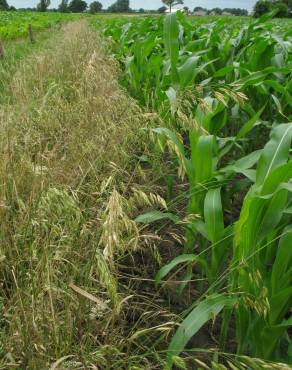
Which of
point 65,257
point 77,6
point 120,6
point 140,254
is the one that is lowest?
point 120,6

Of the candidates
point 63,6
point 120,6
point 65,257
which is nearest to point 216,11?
point 63,6

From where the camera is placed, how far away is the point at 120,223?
1.11 meters

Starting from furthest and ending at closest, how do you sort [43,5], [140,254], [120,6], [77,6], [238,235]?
[120,6], [77,6], [43,5], [140,254], [238,235]

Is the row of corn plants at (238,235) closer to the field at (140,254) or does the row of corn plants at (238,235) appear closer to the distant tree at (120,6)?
the field at (140,254)

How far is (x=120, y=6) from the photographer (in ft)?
221

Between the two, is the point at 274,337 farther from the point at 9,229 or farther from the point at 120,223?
the point at 9,229

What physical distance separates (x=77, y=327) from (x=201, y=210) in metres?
0.75

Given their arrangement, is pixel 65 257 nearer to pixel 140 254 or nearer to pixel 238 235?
pixel 238 235

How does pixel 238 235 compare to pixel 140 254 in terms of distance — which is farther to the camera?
pixel 140 254

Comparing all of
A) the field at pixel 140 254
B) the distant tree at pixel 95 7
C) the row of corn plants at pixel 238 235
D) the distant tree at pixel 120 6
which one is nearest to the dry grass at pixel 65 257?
the field at pixel 140 254

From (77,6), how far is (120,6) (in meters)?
11.8

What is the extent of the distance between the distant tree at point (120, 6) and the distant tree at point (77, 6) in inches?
354

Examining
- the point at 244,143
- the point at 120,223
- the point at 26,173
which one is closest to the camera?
the point at 120,223

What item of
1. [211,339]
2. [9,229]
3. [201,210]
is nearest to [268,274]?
[211,339]
